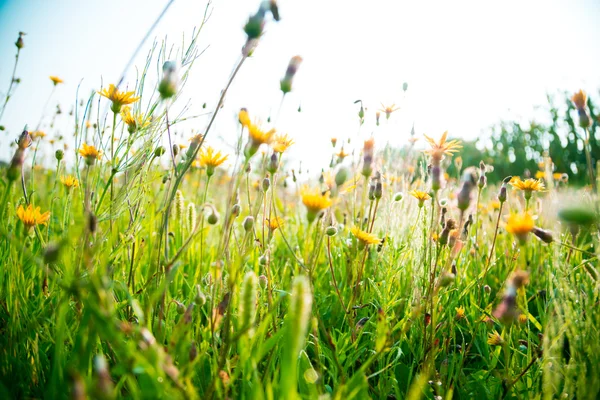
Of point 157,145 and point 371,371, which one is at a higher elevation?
point 157,145

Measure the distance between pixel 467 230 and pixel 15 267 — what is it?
206 cm

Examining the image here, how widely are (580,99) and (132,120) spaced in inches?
66.2

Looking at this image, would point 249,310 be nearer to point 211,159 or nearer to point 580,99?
point 211,159

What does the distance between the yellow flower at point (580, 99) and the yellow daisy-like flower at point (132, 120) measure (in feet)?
5.28

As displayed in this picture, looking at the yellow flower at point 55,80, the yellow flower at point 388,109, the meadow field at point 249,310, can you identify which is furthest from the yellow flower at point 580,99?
the yellow flower at point 55,80

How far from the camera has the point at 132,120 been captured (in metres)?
1.46

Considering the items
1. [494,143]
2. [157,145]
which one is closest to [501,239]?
[157,145]

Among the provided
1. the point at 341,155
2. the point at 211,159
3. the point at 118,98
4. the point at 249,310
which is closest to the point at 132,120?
the point at 118,98

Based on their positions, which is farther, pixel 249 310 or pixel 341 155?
pixel 341 155

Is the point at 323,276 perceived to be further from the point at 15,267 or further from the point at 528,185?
the point at 15,267

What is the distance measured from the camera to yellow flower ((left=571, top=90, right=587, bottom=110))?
4.26 feet

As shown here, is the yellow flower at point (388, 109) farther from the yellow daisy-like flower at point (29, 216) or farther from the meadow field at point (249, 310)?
the yellow daisy-like flower at point (29, 216)

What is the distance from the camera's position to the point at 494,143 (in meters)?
13.4

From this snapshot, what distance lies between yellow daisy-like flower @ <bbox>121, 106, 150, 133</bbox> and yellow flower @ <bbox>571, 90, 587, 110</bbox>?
1608 millimetres
